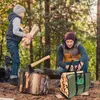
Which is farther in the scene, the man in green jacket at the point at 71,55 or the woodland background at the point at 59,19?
the woodland background at the point at 59,19

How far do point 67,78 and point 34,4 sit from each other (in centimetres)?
1007

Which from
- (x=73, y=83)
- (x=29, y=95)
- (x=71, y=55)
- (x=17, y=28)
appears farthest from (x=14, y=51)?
(x=73, y=83)

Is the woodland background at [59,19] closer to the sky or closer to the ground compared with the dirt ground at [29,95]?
closer to the sky

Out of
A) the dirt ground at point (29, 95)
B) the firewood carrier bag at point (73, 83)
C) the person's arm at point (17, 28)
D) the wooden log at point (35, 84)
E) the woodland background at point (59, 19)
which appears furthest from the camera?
the woodland background at point (59, 19)

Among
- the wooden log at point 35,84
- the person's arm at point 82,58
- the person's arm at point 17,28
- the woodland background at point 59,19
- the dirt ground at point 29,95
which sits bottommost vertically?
the dirt ground at point 29,95

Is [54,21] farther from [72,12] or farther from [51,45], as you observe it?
[51,45]

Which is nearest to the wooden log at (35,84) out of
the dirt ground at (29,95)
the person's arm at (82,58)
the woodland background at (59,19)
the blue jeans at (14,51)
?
the dirt ground at (29,95)

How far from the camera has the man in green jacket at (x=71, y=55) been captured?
663 centimetres

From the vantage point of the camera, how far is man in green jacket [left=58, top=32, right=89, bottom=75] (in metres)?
6.63

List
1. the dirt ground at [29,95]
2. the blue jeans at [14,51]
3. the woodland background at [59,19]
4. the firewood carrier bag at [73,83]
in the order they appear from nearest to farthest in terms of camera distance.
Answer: the firewood carrier bag at [73,83], the dirt ground at [29,95], the blue jeans at [14,51], the woodland background at [59,19]

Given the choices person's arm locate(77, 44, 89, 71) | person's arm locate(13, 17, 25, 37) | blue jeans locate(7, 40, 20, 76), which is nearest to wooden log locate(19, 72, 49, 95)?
blue jeans locate(7, 40, 20, 76)

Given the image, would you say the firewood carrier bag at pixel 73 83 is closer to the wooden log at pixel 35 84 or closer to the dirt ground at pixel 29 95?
the dirt ground at pixel 29 95

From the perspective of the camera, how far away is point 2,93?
21.7 feet

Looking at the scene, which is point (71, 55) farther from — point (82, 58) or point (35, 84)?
point (35, 84)
